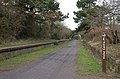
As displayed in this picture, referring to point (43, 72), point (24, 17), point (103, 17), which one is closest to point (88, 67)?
point (43, 72)

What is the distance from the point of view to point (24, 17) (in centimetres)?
4762

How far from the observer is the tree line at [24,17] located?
3888cm

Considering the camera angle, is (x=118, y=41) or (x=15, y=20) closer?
(x=118, y=41)

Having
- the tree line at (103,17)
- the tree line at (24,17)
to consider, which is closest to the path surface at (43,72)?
the tree line at (103,17)

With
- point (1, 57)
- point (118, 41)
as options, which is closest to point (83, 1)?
point (118, 41)

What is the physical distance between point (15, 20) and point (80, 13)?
27476 millimetres

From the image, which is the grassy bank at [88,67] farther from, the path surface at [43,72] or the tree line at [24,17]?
the tree line at [24,17]

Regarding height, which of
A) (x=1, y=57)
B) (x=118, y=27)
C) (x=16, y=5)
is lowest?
(x=1, y=57)

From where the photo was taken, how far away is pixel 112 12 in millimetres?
17891

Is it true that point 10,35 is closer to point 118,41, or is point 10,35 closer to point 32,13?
point 32,13

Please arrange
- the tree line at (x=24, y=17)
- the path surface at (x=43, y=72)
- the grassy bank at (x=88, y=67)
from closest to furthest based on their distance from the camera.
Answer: the path surface at (x=43, y=72) → the grassy bank at (x=88, y=67) → the tree line at (x=24, y=17)

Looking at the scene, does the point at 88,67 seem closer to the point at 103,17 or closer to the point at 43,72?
the point at 43,72

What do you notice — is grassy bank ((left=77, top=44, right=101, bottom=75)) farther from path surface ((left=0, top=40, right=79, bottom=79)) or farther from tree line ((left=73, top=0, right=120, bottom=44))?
tree line ((left=73, top=0, right=120, bottom=44))

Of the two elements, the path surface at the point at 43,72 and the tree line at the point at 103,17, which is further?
the tree line at the point at 103,17
